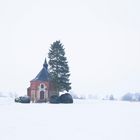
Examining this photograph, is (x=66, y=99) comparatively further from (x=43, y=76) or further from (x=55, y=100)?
(x=43, y=76)

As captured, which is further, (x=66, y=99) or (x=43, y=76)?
(x=43, y=76)

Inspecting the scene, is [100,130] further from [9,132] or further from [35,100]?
[35,100]

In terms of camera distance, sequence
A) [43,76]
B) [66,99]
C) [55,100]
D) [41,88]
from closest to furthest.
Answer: [55,100], [66,99], [41,88], [43,76]

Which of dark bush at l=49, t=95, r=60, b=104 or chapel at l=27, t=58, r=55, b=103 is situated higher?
chapel at l=27, t=58, r=55, b=103

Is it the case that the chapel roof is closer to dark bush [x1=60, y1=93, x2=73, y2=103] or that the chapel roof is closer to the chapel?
the chapel

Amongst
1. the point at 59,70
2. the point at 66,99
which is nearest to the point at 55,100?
the point at 66,99

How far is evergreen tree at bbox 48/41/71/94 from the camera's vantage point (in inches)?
2773

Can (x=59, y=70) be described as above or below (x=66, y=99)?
above

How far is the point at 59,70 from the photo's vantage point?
70.9 m

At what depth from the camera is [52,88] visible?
7412cm

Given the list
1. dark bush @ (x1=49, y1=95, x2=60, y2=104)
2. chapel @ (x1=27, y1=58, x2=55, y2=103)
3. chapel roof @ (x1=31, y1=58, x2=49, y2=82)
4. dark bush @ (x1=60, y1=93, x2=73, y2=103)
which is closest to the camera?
dark bush @ (x1=49, y1=95, x2=60, y2=104)

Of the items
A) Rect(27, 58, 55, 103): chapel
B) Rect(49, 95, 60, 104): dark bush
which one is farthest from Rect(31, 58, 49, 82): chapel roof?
Rect(49, 95, 60, 104): dark bush

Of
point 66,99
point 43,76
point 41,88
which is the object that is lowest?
point 66,99

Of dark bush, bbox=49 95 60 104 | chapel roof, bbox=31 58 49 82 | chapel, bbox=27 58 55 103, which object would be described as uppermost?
chapel roof, bbox=31 58 49 82
